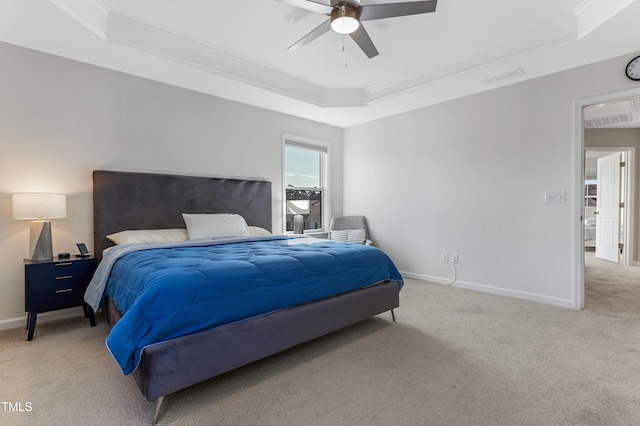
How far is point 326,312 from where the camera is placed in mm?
2287

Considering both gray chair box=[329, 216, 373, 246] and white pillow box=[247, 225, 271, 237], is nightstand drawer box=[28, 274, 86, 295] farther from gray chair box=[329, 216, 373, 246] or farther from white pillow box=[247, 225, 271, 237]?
gray chair box=[329, 216, 373, 246]

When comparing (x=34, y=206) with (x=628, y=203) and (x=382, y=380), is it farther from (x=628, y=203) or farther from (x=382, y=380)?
(x=628, y=203)

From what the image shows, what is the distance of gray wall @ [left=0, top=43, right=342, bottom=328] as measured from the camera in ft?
9.06

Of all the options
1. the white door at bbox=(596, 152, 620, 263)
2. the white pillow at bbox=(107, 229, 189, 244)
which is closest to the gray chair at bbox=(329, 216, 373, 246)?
the white pillow at bbox=(107, 229, 189, 244)

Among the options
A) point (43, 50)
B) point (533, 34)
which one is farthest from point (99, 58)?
point (533, 34)

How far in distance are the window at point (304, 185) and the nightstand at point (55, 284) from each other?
2602 millimetres

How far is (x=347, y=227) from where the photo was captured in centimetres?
520

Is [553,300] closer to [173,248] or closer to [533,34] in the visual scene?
[533,34]

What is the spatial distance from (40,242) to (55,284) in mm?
385

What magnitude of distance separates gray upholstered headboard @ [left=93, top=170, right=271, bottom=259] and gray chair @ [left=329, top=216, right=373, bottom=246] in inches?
50.1

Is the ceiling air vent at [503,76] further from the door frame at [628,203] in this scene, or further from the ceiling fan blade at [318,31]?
the door frame at [628,203]

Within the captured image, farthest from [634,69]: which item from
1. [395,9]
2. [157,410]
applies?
[157,410]

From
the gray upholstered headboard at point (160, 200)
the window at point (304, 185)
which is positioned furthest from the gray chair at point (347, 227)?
→ the gray upholstered headboard at point (160, 200)

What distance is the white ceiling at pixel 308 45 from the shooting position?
8.27ft
